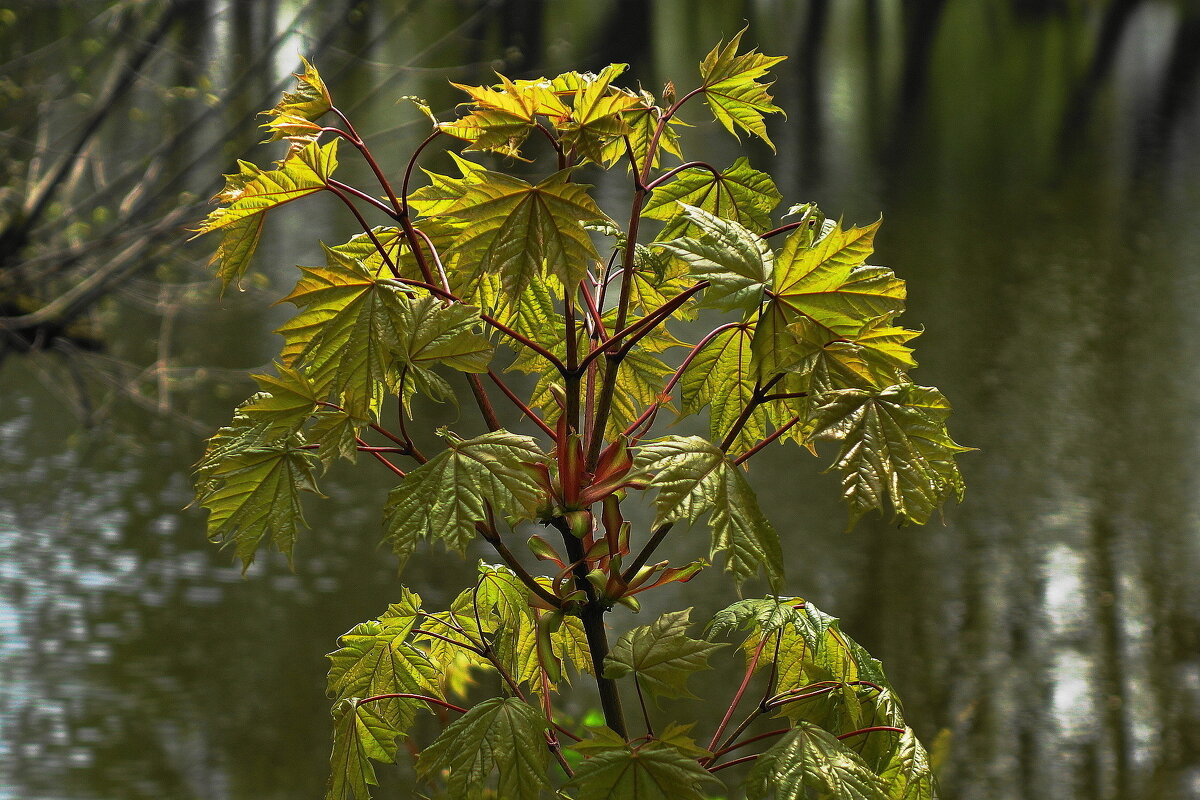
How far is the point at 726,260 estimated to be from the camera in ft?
1.78

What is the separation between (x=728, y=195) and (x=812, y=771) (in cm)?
33

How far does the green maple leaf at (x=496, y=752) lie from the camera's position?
1.90 ft

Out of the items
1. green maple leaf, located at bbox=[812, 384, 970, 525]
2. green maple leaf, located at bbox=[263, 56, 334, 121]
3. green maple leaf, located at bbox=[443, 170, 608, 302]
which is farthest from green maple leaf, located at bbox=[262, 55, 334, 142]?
green maple leaf, located at bbox=[812, 384, 970, 525]

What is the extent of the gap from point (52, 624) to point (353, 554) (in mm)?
899

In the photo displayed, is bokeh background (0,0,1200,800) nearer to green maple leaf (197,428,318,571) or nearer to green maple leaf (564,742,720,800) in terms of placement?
green maple leaf (197,428,318,571)

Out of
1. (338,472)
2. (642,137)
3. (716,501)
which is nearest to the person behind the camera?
(716,501)

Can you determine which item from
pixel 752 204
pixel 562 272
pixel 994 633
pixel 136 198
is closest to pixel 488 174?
pixel 562 272

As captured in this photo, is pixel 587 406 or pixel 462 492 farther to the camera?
pixel 587 406

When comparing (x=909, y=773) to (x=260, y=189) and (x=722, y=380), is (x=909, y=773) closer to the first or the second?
(x=722, y=380)

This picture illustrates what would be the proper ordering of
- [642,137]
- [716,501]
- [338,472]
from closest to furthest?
[716,501] < [642,137] < [338,472]

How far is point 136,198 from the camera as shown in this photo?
2.61 metres

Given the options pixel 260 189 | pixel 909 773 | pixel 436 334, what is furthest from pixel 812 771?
pixel 260 189

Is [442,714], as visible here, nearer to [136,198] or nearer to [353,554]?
[136,198]

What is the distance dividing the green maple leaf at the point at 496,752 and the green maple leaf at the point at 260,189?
0.89ft
